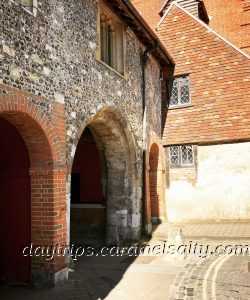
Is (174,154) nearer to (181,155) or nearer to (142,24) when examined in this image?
(181,155)

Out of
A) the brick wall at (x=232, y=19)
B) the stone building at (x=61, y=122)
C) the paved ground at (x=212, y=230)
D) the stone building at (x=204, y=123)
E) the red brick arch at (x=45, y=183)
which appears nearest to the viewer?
the stone building at (x=61, y=122)

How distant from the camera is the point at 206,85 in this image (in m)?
12.8

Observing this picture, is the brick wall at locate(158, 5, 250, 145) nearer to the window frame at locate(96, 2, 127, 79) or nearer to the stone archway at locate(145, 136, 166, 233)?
the stone archway at locate(145, 136, 166, 233)

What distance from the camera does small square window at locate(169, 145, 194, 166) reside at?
12.9 metres

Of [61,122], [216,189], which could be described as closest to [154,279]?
[61,122]

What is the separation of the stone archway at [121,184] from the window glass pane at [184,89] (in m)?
4.45

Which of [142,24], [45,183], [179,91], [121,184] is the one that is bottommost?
[121,184]

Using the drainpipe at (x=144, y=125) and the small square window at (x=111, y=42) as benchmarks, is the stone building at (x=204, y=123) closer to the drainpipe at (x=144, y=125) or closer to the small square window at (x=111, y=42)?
the drainpipe at (x=144, y=125)

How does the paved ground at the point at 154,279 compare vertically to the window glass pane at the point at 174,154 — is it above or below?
below

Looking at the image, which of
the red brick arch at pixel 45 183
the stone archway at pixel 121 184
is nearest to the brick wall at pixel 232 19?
the stone archway at pixel 121 184

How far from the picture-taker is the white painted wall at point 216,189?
11.9 meters

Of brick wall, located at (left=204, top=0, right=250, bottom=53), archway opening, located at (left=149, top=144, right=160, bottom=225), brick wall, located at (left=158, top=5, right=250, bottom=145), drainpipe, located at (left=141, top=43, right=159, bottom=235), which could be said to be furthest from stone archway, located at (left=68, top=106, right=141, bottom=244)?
brick wall, located at (left=204, top=0, right=250, bottom=53)

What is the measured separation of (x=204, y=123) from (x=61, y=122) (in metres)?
7.64

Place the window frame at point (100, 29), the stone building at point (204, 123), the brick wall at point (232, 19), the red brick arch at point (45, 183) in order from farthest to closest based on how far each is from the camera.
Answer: the brick wall at point (232, 19), the stone building at point (204, 123), the window frame at point (100, 29), the red brick arch at point (45, 183)
